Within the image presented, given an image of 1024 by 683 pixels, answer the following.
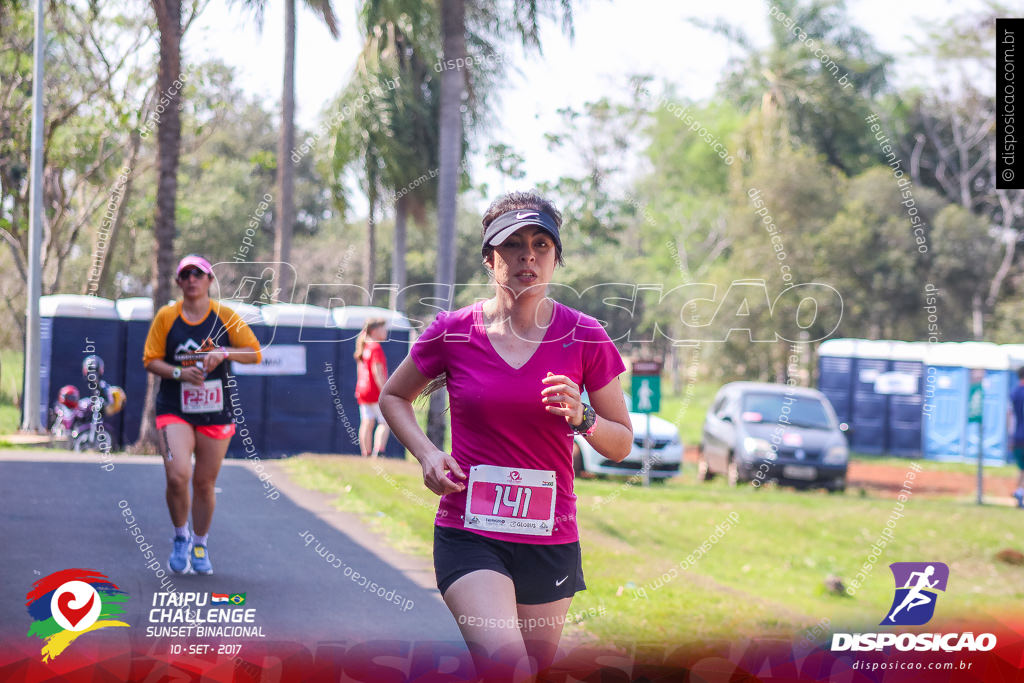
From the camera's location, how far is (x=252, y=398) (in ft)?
24.3

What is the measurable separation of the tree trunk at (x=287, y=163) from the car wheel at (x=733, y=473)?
8.12 meters

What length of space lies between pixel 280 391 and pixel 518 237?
5.00 meters

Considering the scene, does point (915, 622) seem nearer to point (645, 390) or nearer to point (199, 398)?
point (199, 398)

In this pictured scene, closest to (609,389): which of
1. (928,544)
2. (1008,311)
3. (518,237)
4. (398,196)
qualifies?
(518,237)

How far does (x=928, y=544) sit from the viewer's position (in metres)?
9.70

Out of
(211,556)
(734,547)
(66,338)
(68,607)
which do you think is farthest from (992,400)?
(68,607)

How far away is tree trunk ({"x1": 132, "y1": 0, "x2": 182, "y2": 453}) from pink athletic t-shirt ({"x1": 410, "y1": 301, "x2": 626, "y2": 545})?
3303mm

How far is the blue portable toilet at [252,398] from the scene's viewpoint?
20.3 ft

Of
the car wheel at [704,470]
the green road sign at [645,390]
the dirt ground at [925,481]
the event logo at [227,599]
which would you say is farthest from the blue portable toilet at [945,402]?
the event logo at [227,599]

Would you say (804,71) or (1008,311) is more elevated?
(804,71)

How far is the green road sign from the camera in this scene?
34.9ft

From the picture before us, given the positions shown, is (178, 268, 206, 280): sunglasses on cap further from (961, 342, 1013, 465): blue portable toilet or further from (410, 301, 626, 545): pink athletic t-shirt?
(961, 342, 1013, 465): blue portable toilet

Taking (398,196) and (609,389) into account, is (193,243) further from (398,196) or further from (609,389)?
(609,389)

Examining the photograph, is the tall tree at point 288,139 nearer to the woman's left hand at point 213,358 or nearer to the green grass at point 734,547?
the woman's left hand at point 213,358
